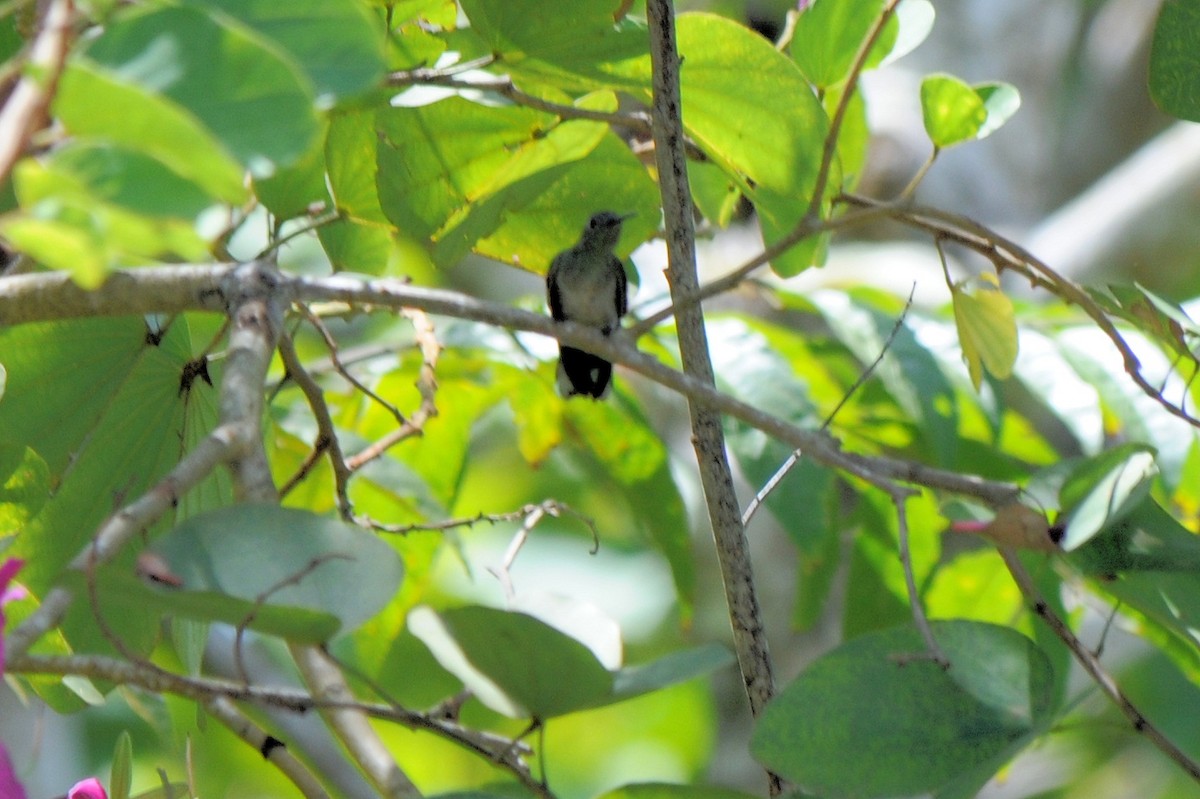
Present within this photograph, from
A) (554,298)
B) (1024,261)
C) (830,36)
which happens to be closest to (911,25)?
(830,36)

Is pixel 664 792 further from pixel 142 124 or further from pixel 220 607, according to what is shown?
pixel 142 124

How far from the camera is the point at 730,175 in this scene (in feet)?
5.65

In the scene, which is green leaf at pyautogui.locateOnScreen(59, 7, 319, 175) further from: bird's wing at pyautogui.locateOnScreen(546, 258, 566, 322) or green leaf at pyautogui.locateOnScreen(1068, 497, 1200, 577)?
bird's wing at pyautogui.locateOnScreen(546, 258, 566, 322)

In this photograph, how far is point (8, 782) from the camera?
101 cm

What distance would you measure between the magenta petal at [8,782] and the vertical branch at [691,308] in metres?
0.73

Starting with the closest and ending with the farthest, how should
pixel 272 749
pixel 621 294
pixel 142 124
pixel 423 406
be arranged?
pixel 142 124 < pixel 272 749 < pixel 423 406 < pixel 621 294

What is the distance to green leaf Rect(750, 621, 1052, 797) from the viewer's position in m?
1.14

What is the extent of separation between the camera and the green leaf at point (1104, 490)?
1.22m

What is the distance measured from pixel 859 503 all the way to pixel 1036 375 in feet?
1.62

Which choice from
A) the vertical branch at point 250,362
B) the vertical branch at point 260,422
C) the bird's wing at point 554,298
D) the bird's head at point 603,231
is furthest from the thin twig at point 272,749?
the bird's wing at point 554,298

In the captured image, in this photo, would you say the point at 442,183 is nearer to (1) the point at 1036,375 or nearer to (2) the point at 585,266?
(2) the point at 585,266

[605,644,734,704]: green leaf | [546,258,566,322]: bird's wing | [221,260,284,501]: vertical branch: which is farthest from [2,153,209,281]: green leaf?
[546,258,566,322]: bird's wing

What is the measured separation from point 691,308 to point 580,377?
4.37ft

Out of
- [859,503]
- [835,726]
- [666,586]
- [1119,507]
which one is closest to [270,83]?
[835,726]
